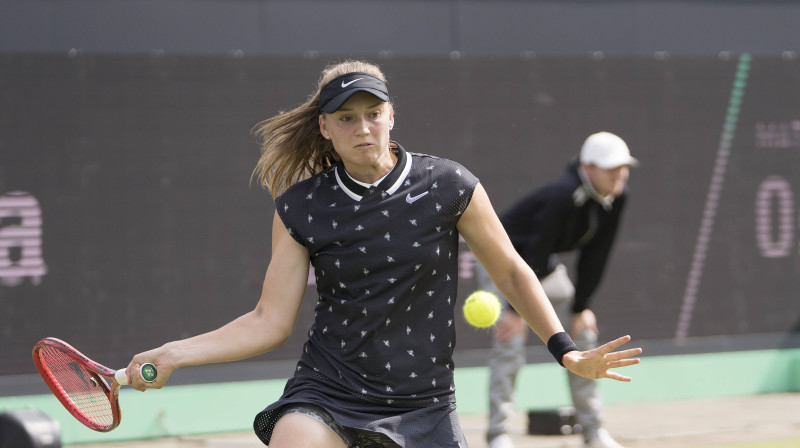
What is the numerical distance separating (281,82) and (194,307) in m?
1.49

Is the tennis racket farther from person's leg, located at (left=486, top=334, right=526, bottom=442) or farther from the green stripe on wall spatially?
the green stripe on wall

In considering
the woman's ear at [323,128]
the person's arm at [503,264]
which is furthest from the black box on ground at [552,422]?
the woman's ear at [323,128]

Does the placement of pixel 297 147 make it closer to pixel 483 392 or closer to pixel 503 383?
pixel 503 383

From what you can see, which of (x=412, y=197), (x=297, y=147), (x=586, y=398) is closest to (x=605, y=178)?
(x=586, y=398)

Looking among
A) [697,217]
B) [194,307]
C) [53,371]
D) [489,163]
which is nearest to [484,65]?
[489,163]

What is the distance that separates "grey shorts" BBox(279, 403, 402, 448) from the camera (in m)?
3.21

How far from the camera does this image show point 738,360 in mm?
8789

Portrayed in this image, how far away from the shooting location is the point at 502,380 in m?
6.24

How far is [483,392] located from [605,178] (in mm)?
2448

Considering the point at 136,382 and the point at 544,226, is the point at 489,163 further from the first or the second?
the point at 136,382

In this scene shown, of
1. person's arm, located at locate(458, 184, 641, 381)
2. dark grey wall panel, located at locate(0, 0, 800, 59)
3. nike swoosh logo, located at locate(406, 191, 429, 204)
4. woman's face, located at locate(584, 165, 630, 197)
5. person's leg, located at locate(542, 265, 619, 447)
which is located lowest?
person's leg, located at locate(542, 265, 619, 447)

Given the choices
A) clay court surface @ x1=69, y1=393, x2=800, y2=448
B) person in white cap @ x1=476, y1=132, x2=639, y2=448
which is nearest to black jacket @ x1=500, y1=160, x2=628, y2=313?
person in white cap @ x1=476, y1=132, x2=639, y2=448

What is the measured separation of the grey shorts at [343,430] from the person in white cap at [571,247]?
2894mm

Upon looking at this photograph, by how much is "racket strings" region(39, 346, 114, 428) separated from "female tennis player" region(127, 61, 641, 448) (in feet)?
1.50
